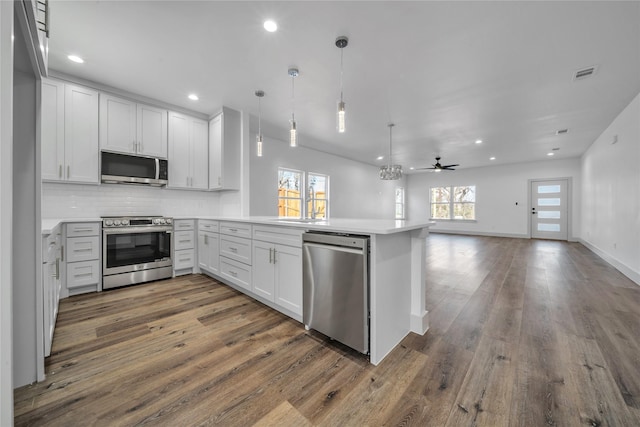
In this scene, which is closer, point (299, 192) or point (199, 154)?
point (199, 154)

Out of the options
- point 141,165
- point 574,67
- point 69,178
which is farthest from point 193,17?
point 574,67

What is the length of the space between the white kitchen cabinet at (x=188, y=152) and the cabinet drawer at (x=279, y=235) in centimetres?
208

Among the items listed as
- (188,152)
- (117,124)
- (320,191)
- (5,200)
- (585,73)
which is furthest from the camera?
(320,191)

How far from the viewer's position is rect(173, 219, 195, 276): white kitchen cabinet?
3.67 m

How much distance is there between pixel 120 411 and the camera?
50.3 inches

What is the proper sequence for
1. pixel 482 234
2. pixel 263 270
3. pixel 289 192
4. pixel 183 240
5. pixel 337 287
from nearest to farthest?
1. pixel 337 287
2. pixel 263 270
3. pixel 183 240
4. pixel 289 192
5. pixel 482 234

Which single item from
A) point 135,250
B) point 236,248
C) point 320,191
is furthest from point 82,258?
point 320,191

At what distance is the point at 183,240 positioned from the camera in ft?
12.3

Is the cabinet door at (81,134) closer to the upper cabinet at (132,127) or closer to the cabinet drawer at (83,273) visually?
the upper cabinet at (132,127)

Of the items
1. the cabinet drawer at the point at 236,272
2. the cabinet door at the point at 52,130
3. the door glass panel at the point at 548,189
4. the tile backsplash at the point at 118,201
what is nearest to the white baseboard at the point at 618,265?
the door glass panel at the point at 548,189

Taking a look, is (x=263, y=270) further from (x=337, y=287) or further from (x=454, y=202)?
(x=454, y=202)

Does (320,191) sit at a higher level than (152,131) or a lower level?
lower

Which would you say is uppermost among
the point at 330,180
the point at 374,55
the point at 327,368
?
the point at 374,55

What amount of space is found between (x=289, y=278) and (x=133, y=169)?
2929mm
